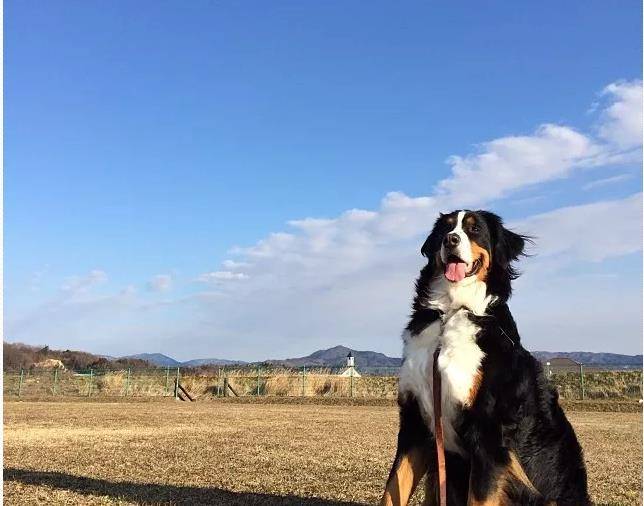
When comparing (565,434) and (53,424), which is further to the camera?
(53,424)

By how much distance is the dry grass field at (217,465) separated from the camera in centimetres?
636

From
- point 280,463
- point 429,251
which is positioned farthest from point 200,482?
point 429,251

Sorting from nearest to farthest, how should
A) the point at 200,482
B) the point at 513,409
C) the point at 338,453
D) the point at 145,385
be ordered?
1. the point at 513,409
2. the point at 200,482
3. the point at 338,453
4. the point at 145,385

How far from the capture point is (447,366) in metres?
Result: 4.05

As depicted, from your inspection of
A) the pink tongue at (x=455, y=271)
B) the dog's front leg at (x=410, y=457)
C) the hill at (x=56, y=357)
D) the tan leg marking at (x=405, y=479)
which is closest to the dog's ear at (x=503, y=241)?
the pink tongue at (x=455, y=271)

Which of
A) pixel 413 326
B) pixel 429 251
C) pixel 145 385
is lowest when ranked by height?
pixel 145 385

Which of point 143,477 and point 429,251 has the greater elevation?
point 429,251

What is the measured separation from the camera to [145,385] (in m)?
39.4

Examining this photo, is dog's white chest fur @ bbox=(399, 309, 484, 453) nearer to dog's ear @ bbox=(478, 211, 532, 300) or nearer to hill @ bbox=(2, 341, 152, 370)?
dog's ear @ bbox=(478, 211, 532, 300)

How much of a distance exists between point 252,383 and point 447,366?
3505 centimetres

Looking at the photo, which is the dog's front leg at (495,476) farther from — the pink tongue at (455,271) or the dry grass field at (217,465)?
the dry grass field at (217,465)

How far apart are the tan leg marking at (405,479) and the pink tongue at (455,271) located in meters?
1.16

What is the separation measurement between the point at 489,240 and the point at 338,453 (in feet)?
21.4

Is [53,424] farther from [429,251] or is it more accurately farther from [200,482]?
[429,251]
